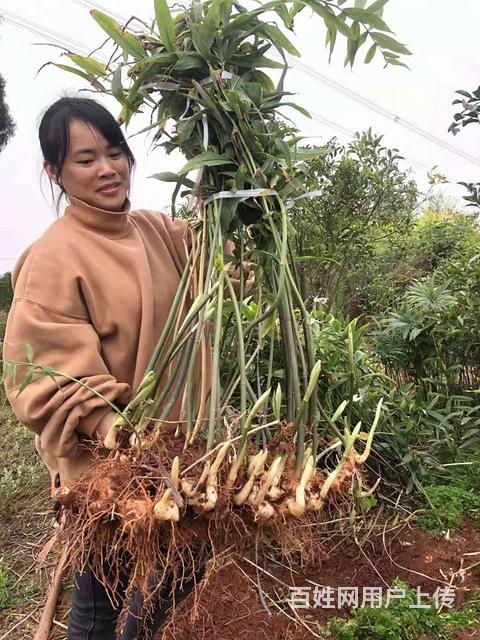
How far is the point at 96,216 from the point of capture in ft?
3.23

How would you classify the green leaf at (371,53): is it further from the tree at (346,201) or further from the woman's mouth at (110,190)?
the tree at (346,201)

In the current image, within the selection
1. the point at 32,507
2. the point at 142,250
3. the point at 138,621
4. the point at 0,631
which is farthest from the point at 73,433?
the point at 32,507

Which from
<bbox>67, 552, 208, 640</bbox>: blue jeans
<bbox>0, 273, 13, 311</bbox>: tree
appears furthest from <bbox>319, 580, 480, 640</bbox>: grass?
<bbox>0, 273, 13, 311</bbox>: tree

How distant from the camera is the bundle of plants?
690 millimetres

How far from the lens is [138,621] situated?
1.06 m

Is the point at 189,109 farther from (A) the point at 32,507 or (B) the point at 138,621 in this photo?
(A) the point at 32,507

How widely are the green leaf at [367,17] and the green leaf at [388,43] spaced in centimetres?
2

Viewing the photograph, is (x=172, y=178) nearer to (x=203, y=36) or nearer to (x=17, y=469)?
(x=203, y=36)

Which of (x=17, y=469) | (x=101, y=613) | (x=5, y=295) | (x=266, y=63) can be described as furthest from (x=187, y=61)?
(x=5, y=295)

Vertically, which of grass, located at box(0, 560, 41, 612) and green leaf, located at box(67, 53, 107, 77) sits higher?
green leaf, located at box(67, 53, 107, 77)

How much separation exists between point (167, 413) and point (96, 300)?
0.26 meters

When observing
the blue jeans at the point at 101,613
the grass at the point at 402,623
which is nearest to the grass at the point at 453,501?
the grass at the point at 402,623

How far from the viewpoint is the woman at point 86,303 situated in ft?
2.74

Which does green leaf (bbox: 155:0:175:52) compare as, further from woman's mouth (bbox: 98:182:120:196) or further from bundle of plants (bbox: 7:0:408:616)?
woman's mouth (bbox: 98:182:120:196)
